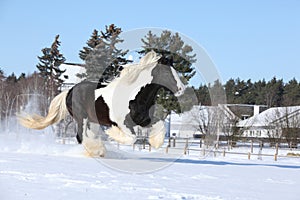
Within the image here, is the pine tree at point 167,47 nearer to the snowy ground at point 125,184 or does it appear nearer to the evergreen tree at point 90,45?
the snowy ground at point 125,184

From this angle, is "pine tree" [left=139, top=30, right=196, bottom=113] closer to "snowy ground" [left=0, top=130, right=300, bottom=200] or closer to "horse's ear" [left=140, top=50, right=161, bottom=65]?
"horse's ear" [left=140, top=50, right=161, bottom=65]

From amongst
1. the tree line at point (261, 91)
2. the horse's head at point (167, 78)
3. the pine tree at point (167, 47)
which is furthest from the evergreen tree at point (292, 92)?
the horse's head at point (167, 78)

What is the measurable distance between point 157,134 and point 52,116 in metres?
3.60

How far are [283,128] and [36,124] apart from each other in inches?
878

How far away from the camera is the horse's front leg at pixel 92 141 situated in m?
9.84

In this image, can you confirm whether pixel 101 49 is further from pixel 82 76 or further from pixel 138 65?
pixel 138 65

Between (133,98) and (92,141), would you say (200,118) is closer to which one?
(92,141)

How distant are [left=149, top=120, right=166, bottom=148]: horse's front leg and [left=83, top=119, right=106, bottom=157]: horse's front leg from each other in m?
1.90

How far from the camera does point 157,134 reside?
8320 millimetres

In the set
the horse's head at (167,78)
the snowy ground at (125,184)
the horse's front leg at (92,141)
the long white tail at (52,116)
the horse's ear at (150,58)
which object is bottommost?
the snowy ground at (125,184)

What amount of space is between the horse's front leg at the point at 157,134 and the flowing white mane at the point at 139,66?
1012 millimetres

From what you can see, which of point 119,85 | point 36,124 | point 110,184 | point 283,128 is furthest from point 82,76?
point 110,184

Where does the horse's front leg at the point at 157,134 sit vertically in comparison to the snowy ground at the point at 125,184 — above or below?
above

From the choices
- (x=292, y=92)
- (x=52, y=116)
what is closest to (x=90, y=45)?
(x=52, y=116)
